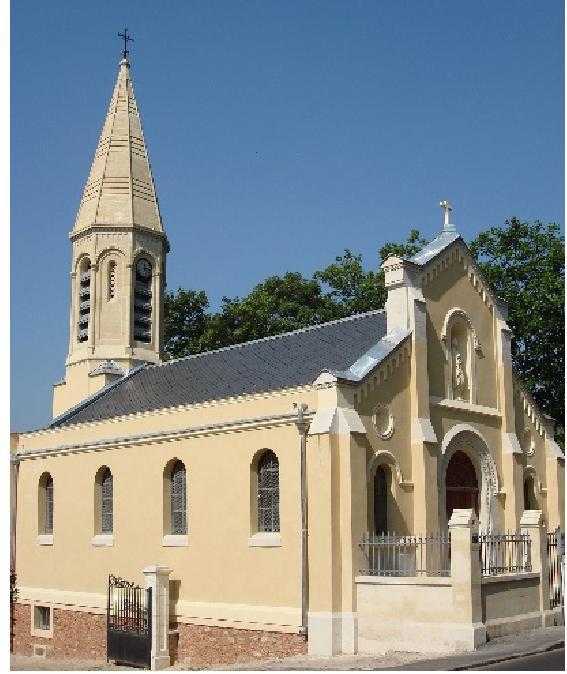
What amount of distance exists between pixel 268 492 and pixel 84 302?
15753 mm

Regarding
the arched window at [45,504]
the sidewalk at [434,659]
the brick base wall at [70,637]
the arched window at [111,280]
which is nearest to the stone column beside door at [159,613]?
the brick base wall at [70,637]

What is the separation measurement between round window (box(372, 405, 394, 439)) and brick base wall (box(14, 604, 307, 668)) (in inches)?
205

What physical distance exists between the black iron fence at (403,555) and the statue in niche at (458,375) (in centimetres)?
438

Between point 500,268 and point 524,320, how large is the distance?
2.93 metres

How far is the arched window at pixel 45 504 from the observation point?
103ft

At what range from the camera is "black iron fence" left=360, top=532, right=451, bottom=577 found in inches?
864

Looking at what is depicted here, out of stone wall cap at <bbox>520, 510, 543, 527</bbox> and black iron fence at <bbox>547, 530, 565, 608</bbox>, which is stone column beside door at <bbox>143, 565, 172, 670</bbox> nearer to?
stone wall cap at <bbox>520, 510, 543, 527</bbox>

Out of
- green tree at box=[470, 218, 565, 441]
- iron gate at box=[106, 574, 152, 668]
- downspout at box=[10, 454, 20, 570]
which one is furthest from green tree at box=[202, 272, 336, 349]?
Answer: iron gate at box=[106, 574, 152, 668]

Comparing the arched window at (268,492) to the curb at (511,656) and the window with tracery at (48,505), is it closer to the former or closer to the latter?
the curb at (511,656)

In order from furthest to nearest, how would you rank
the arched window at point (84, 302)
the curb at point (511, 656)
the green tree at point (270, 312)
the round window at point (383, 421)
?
the green tree at point (270, 312) → the arched window at point (84, 302) → the round window at point (383, 421) → the curb at point (511, 656)

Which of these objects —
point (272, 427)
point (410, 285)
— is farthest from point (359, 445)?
point (410, 285)

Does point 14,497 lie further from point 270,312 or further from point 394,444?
point 270,312

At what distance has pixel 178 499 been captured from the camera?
26.6 m

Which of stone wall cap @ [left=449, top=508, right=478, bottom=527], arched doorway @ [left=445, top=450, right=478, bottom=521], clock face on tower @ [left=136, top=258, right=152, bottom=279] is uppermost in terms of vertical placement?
clock face on tower @ [left=136, top=258, right=152, bottom=279]
